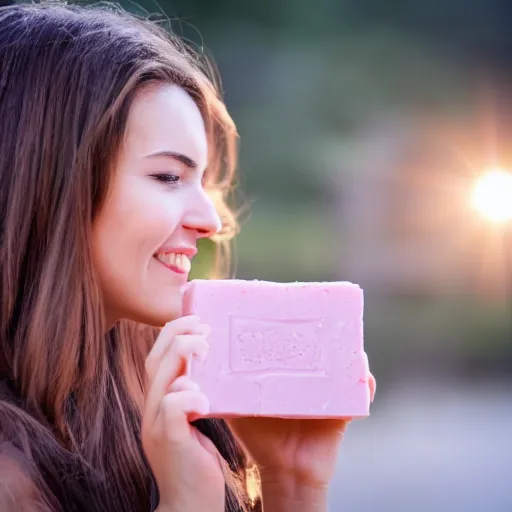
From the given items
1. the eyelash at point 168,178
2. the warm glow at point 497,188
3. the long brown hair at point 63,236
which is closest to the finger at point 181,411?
the long brown hair at point 63,236

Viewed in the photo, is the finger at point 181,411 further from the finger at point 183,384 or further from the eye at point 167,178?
the eye at point 167,178

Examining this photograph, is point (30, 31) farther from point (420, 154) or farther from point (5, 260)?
point (420, 154)

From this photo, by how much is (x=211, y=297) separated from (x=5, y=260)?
17.1 inches

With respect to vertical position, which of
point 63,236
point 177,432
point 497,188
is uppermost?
point 497,188

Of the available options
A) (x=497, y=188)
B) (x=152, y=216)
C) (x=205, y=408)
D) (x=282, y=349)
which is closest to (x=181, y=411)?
(x=205, y=408)

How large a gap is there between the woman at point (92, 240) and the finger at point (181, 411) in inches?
3.4

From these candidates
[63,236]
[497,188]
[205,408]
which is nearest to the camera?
[205,408]

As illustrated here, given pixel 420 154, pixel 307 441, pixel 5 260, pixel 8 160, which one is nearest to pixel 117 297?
pixel 5 260

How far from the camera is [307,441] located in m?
1.55

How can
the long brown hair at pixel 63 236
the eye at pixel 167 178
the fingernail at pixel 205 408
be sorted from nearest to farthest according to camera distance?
1. the fingernail at pixel 205 408
2. the long brown hair at pixel 63 236
3. the eye at pixel 167 178

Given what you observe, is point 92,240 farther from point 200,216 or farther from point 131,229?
point 200,216

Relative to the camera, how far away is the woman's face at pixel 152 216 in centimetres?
156

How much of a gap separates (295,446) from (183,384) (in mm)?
353

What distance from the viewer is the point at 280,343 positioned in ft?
4.43
